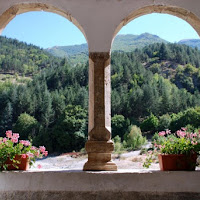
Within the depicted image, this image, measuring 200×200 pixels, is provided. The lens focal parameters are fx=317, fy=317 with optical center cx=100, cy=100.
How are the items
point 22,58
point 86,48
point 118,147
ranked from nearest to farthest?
point 118,147 → point 22,58 → point 86,48

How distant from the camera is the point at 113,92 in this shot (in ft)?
111

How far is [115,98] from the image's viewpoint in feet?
107

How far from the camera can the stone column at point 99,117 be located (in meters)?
3.47

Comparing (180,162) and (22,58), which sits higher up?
(22,58)

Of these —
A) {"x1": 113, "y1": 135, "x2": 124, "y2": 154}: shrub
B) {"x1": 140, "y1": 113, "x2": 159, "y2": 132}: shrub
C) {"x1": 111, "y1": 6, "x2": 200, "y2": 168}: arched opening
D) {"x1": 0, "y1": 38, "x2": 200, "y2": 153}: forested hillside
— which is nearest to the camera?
{"x1": 113, "y1": 135, "x2": 124, "y2": 154}: shrub

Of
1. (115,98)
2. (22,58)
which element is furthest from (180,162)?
(22,58)

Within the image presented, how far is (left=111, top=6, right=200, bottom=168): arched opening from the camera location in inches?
1193

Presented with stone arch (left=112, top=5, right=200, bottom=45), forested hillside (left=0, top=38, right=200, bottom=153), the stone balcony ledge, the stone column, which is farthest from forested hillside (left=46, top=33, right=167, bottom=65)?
the stone balcony ledge

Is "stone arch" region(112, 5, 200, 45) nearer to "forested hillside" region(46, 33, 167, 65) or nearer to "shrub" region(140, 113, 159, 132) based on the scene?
"shrub" region(140, 113, 159, 132)

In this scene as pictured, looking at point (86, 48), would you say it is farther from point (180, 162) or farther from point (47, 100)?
point (180, 162)

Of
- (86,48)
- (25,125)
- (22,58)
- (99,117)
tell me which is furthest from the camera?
(86,48)

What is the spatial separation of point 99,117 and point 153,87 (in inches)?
1356

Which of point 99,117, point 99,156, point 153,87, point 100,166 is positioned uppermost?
point 153,87

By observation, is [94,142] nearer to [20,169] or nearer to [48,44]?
[20,169]
